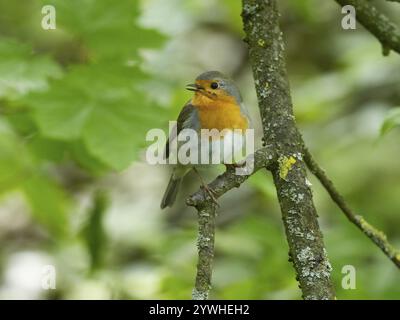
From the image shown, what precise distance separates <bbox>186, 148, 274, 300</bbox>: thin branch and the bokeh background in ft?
1.90

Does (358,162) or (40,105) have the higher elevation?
(358,162)

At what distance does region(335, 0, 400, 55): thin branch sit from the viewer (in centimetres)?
245

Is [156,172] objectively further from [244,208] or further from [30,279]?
[30,279]

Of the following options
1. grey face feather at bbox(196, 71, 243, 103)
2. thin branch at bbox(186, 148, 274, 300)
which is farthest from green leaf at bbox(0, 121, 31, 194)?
thin branch at bbox(186, 148, 274, 300)

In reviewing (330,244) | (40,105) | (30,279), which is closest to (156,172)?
(30,279)

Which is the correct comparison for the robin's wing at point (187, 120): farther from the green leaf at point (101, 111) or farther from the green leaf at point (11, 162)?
the green leaf at point (11, 162)

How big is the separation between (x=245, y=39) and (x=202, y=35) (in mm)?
6292

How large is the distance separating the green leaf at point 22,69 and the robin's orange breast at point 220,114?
2.03 ft

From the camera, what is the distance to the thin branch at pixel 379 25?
245 centimetres

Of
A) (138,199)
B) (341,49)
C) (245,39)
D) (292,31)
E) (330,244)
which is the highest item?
(292,31)

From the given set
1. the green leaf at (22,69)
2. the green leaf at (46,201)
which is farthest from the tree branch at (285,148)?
the green leaf at (46,201)

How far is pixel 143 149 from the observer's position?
2.93 metres

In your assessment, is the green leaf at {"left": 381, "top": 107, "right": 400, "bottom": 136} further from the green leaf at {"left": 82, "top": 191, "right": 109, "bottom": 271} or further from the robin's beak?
the green leaf at {"left": 82, "top": 191, "right": 109, "bottom": 271}

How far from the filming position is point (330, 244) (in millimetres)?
3600
